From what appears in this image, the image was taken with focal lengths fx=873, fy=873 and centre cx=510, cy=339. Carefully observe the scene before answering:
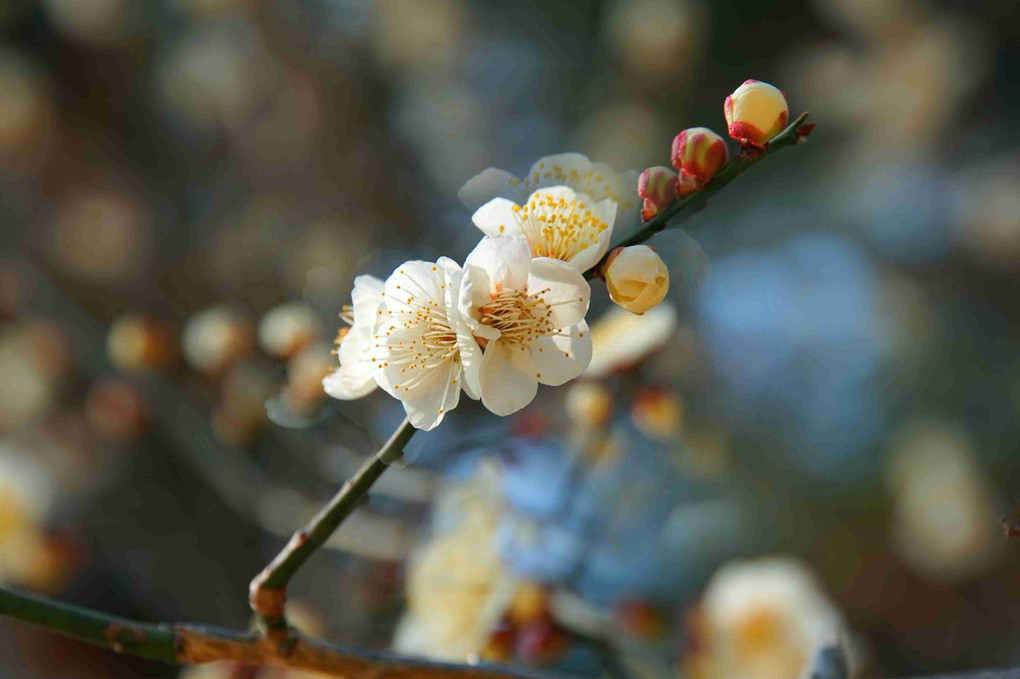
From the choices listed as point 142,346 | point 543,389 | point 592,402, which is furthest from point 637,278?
point 142,346

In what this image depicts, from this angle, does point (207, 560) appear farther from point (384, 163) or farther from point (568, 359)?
point (568, 359)

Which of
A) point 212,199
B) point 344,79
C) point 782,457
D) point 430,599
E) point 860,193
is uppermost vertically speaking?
point 344,79

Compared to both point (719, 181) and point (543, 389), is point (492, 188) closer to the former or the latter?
point (719, 181)

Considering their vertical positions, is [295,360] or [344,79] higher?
[344,79]

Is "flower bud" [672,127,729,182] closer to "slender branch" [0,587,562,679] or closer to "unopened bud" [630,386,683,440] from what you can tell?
"slender branch" [0,587,562,679]

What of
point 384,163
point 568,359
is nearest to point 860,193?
point 384,163

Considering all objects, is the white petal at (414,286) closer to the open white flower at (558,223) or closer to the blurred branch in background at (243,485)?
the open white flower at (558,223)

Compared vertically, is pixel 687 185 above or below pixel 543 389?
above
